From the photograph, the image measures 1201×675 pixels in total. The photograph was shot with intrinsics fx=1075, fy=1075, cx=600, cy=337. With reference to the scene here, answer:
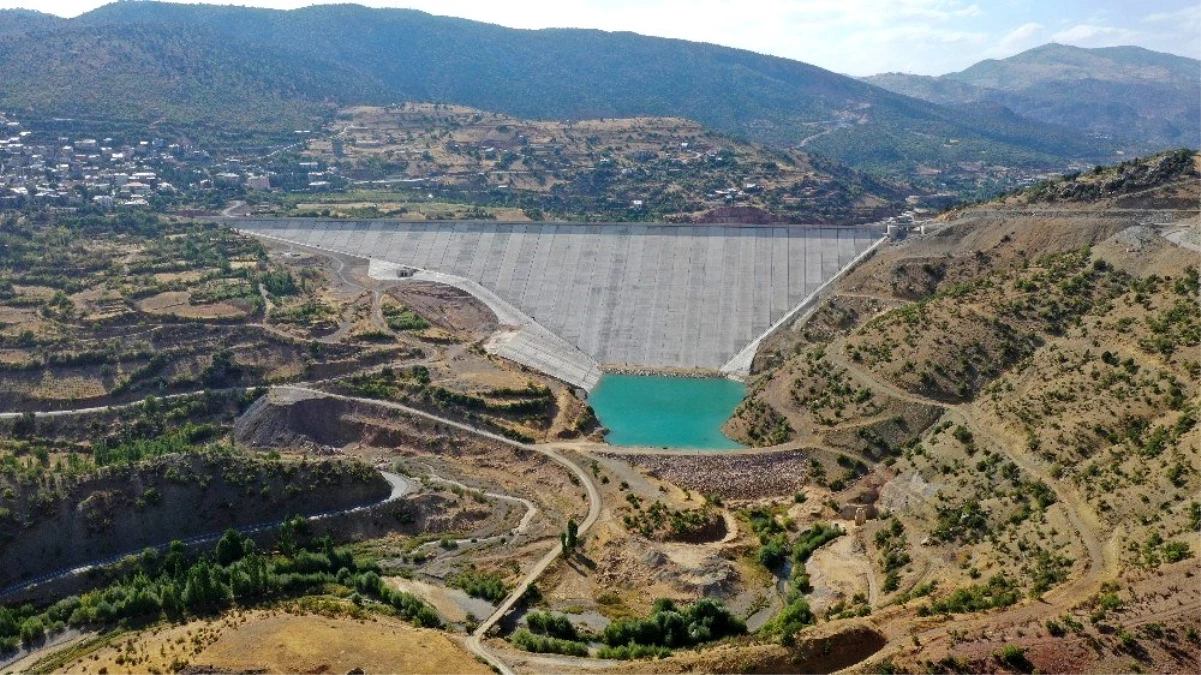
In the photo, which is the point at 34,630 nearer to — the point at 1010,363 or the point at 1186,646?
the point at 1186,646

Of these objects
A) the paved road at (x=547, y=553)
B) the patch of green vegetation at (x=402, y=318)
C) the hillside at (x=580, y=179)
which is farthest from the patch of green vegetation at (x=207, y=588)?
the hillside at (x=580, y=179)

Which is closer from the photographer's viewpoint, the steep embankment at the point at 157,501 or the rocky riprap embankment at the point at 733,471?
the steep embankment at the point at 157,501

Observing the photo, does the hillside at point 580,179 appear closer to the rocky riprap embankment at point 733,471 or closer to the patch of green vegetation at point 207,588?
the rocky riprap embankment at point 733,471

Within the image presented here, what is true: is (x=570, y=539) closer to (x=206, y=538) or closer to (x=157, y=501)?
(x=206, y=538)

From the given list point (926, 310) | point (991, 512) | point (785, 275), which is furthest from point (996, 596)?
point (785, 275)

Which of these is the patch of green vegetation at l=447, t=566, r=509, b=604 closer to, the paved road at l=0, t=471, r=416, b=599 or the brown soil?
the brown soil

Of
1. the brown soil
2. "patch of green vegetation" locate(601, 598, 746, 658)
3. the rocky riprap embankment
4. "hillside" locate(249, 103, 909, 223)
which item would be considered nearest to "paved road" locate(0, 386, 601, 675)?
the brown soil
